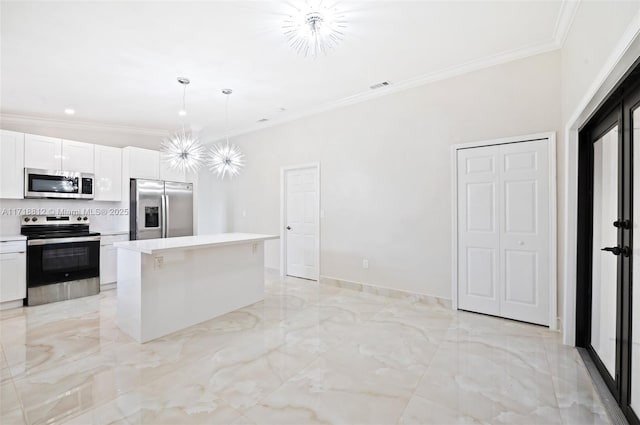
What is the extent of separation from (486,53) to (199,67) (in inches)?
124

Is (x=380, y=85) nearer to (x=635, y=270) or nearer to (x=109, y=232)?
(x=635, y=270)

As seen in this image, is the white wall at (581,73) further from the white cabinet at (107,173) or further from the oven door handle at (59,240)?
the white cabinet at (107,173)

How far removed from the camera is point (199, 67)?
3.43m

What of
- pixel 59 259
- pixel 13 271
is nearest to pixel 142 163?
pixel 59 259

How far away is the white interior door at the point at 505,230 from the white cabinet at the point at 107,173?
17.2 feet

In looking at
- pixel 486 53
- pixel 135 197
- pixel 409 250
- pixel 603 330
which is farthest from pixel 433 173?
pixel 135 197

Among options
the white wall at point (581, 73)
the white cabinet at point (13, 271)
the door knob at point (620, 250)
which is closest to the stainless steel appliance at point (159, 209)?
the white cabinet at point (13, 271)

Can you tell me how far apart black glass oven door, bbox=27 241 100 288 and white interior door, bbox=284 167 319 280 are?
9.65 ft

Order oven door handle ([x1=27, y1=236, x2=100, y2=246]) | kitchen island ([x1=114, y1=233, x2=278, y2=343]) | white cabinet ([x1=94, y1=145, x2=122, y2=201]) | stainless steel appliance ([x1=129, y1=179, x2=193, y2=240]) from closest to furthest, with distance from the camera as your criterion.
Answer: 1. kitchen island ([x1=114, y1=233, x2=278, y2=343])
2. oven door handle ([x1=27, y1=236, x2=100, y2=246])
3. white cabinet ([x1=94, y1=145, x2=122, y2=201])
4. stainless steel appliance ([x1=129, y1=179, x2=193, y2=240])

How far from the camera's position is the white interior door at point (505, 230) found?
3.10m

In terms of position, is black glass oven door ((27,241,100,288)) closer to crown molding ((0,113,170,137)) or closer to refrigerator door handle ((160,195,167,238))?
refrigerator door handle ((160,195,167,238))

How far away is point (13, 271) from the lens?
12.4ft

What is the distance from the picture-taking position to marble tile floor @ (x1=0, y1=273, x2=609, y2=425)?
1800 millimetres

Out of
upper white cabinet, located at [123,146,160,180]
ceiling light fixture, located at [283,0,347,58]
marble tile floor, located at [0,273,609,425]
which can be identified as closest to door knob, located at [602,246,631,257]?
marble tile floor, located at [0,273,609,425]
